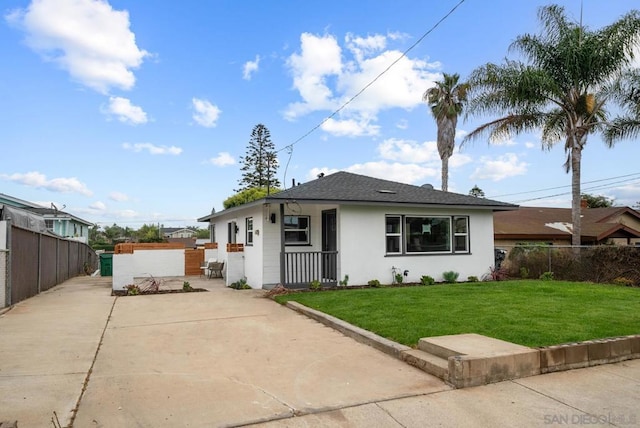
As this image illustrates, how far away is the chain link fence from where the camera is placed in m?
13.3

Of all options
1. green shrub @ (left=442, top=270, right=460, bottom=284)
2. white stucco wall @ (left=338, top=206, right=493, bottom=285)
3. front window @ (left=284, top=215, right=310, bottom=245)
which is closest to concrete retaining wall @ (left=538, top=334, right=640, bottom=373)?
white stucco wall @ (left=338, top=206, right=493, bottom=285)

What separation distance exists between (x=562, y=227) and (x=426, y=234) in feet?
54.4

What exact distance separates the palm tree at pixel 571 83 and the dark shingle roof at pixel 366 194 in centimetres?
447

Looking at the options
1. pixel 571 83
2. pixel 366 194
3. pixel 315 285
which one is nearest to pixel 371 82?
pixel 366 194

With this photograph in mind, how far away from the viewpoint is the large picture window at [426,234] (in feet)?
44.2

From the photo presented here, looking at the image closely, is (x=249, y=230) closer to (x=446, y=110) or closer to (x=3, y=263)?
(x=3, y=263)

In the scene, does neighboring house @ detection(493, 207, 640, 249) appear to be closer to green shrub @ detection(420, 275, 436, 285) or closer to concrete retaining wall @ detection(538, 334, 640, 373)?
green shrub @ detection(420, 275, 436, 285)

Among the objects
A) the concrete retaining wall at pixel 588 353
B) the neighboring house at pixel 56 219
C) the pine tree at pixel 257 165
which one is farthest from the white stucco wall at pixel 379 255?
the pine tree at pixel 257 165

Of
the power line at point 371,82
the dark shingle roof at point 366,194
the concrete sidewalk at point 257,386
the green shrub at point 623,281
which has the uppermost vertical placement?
the power line at point 371,82

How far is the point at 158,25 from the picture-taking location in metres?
12.2

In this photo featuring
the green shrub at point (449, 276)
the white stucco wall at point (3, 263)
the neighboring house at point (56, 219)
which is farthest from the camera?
the neighboring house at point (56, 219)

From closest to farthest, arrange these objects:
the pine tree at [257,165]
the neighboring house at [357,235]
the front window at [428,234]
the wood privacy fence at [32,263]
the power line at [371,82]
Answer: the power line at [371,82], the wood privacy fence at [32,263], the neighboring house at [357,235], the front window at [428,234], the pine tree at [257,165]

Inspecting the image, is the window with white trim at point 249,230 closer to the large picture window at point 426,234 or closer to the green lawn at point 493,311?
the green lawn at point 493,311

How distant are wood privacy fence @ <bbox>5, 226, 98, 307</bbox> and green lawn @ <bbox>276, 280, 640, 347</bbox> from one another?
19.7 feet
